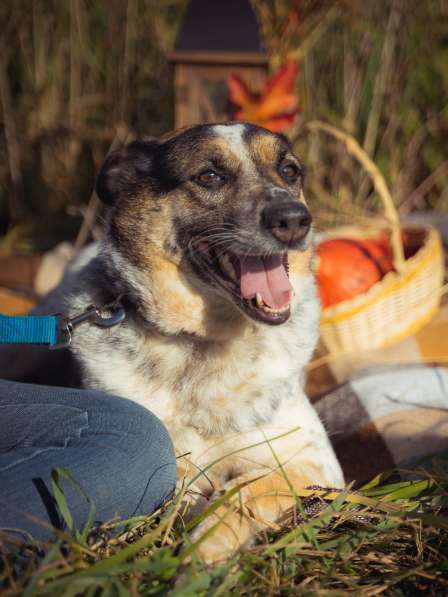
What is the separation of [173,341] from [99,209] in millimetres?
3141

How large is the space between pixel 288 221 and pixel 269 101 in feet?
6.51

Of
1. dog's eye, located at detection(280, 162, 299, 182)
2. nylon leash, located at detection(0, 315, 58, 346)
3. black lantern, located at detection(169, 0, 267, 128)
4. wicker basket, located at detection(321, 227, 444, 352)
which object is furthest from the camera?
black lantern, located at detection(169, 0, 267, 128)

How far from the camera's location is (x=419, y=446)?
104 inches

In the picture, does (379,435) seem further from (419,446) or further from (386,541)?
(386,541)

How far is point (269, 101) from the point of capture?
12.7 feet

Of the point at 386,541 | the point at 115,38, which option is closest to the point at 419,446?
the point at 386,541

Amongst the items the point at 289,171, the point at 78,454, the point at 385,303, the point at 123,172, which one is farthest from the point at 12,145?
the point at 78,454

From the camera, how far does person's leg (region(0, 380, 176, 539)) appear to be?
1.70m

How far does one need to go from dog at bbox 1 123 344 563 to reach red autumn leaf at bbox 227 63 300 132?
1.38 m

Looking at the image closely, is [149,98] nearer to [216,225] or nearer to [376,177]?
[376,177]

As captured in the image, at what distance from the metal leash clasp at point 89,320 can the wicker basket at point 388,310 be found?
1414 millimetres

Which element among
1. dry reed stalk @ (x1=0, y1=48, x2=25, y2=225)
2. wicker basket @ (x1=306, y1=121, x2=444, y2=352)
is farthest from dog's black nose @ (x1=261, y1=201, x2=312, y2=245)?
dry reed stalk @ (x1=0, y1=48, x2=25, y2=225)

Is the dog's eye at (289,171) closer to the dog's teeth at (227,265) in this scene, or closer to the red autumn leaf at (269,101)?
the dog's teeth at (227,265)

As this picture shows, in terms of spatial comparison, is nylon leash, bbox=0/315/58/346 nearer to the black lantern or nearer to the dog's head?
the dog's head
